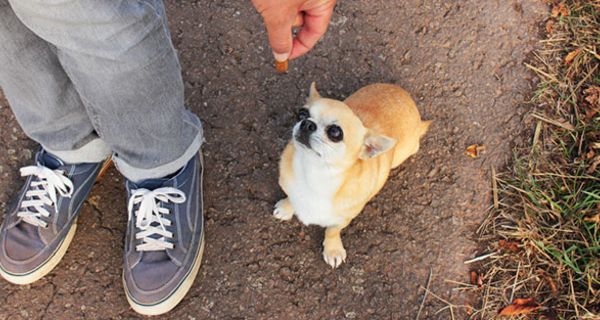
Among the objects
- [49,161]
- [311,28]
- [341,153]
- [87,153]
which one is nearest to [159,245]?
[87,153]

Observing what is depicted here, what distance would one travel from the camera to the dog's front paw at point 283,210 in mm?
2439

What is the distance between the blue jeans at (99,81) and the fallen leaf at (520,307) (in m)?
1.51

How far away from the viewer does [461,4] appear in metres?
3.00

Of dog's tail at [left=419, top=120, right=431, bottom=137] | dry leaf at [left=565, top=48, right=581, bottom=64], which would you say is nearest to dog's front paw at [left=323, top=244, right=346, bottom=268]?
dog's tail at [left=419, top=120, right=431, bottom=137]

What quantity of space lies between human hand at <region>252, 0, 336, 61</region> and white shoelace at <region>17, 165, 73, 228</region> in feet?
3.74

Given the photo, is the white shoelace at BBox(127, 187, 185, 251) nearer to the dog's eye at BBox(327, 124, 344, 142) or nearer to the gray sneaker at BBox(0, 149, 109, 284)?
the gray sneaker at BBox(0, 149, 109, 284)

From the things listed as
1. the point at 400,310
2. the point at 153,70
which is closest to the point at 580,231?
the point at 400,310

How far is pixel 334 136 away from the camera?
187 centimetres

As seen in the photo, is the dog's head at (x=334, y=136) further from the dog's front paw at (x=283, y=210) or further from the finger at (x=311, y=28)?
the dog's front paw at (x=283, y=210)

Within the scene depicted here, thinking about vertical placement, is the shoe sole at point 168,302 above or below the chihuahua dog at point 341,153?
below

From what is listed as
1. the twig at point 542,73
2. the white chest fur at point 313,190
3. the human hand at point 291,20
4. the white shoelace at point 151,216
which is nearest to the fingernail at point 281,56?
the human hand at point 291,20

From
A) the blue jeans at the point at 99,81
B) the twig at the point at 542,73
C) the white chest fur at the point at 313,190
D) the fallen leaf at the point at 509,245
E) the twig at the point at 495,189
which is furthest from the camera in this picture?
the twig at the point at 542,73

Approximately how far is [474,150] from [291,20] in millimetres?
1550

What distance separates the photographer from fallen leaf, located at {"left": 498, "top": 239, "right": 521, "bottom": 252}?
8.08 feet
